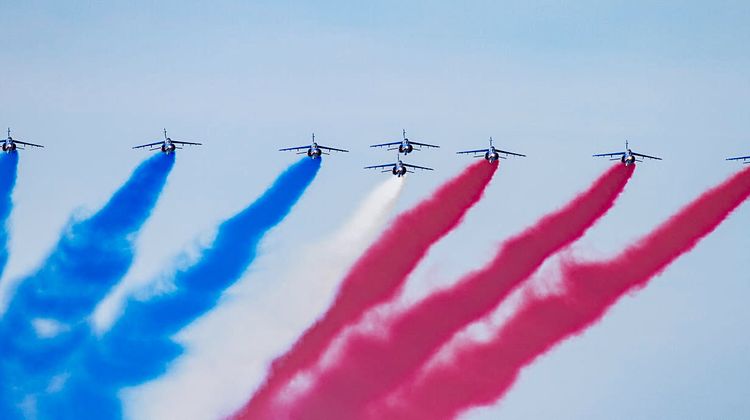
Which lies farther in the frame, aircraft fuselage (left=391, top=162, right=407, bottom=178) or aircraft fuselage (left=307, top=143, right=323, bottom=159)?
aircraft fuselage (left=307, top=143, right=323, bottom=159)

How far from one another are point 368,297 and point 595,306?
33.9 ft

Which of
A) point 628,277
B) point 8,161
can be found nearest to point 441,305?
point 628,277

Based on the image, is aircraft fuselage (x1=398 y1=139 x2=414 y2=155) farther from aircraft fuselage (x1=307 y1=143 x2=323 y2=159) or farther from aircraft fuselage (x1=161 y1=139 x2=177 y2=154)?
aircraft fuselage (x1=161 y1=139 x2=177 y2=154)

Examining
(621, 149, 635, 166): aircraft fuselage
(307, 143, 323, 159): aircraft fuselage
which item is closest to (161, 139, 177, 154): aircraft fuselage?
(307, 143, 323, 159): aircraft fuselage

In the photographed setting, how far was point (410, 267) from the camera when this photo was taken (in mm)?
86562

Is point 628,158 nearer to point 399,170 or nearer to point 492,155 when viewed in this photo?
point 492,155

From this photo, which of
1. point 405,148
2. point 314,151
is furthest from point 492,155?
point 314,151

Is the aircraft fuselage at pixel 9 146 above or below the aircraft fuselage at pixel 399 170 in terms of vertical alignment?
above

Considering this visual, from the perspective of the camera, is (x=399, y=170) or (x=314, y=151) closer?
(x=399, y=170)

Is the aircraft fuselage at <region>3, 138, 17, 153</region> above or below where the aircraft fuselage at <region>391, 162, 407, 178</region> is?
above

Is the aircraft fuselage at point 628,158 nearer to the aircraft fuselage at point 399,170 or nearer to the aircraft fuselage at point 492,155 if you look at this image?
the aircraft fuselage at point 492,155

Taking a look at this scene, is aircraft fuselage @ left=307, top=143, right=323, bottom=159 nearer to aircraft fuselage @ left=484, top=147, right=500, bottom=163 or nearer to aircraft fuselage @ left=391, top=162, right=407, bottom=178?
aircraft fuselage @ left=391, top=162, right=407, bottom=178

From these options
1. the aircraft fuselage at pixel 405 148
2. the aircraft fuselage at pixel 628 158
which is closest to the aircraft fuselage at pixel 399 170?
the aircraft fuselage at pixel 405 148

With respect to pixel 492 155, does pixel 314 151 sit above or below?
above
